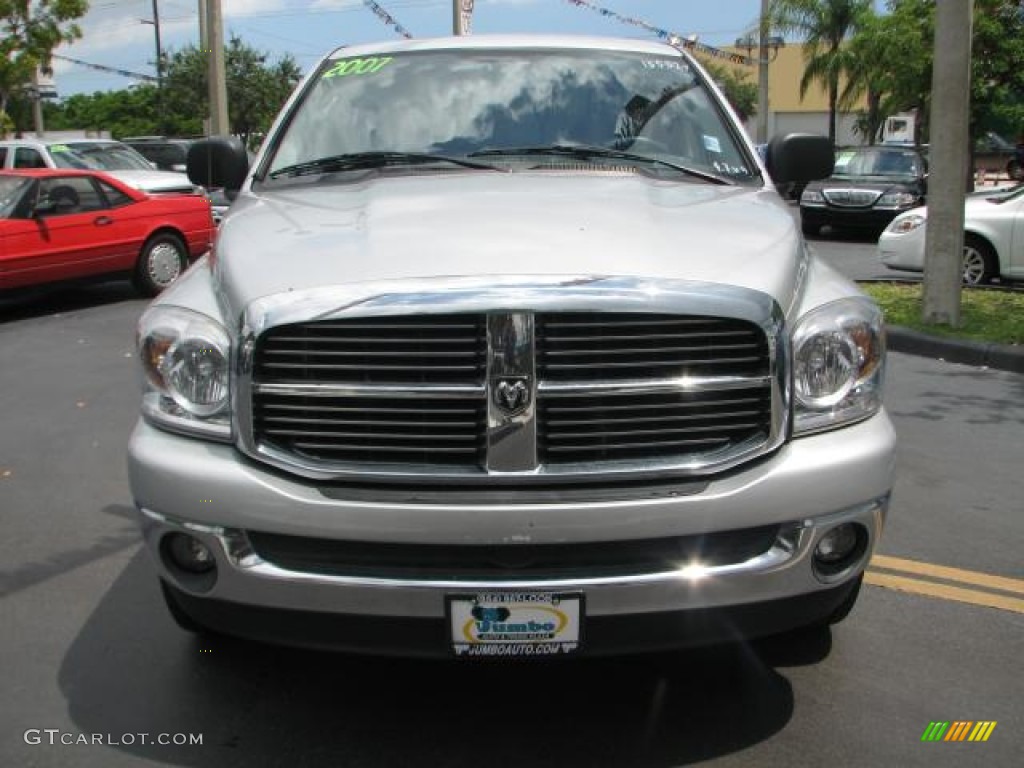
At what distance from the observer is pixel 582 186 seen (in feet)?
Answer: 11.9

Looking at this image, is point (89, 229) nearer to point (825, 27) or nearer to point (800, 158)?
point (800, 158)

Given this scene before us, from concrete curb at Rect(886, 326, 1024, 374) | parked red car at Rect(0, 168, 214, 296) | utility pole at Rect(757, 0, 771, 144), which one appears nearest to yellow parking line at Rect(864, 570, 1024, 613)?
concrete curb at Rect(886, 326, 1024, 374)

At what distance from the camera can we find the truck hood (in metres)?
2.79

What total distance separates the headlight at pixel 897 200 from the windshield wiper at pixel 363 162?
14.1m

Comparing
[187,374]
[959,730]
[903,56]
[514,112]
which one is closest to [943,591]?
[959,730]

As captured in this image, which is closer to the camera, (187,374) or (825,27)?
(187,374)

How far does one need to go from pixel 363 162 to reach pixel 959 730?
272cm

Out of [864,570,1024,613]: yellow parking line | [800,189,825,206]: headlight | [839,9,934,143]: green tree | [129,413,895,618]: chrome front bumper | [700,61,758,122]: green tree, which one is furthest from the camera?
[700,61,758,122]: green tree

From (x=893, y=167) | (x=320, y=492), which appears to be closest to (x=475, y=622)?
(x=320, y=492)

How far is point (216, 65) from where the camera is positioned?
1934 centimetres

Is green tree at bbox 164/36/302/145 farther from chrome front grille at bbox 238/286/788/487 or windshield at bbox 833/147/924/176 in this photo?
chrome front grille at bbox 238/286/788/487

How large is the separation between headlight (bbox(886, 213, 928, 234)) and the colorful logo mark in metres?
9.27

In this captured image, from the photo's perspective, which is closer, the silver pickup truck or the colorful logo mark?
the silver pickup truck

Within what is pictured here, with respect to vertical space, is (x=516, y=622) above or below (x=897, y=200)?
below
